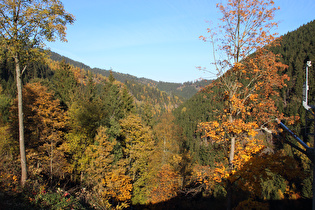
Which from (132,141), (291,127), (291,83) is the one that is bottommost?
(132,141)

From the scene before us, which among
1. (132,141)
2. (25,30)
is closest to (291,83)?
(132,141)

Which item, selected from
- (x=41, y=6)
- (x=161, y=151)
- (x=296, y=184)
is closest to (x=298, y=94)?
(x=296, y=184)

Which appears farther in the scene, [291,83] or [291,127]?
[291,83]

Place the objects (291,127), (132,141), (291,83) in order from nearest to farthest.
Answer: (132,141) < (291,127) < (291,83)

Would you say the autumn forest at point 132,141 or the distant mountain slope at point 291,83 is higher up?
the distant mountain slope at point 291,83

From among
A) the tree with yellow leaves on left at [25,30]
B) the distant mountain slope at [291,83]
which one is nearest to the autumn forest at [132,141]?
the tree with yellow leaves on left at [25,30]

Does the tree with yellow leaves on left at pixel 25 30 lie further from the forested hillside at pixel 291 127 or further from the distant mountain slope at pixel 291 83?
the distant mountain slope at pixel 291 83

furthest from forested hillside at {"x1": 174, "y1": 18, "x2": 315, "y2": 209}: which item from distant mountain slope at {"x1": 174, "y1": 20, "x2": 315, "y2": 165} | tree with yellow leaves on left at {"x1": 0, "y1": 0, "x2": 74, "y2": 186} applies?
tree with yellow leaves on left at {"x1": 0, "y1": 0, "x2": 74, "y2": 186}

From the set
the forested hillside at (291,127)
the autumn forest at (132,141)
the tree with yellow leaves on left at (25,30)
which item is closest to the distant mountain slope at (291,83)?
the forested hillside at (291,127)

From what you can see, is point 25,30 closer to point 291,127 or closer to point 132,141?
point 132,141

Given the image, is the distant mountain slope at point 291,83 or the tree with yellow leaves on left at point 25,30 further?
the distant mountain slope at point 291,83

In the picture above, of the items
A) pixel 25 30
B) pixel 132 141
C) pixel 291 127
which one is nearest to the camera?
pixel 25 30

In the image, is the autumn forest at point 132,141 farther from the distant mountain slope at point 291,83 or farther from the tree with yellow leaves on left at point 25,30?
the distant mountain slope at point 291,83

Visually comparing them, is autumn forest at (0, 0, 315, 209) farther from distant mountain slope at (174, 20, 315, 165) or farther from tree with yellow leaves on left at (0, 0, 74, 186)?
distant mountain slope at (174, 20, 315, 165)
